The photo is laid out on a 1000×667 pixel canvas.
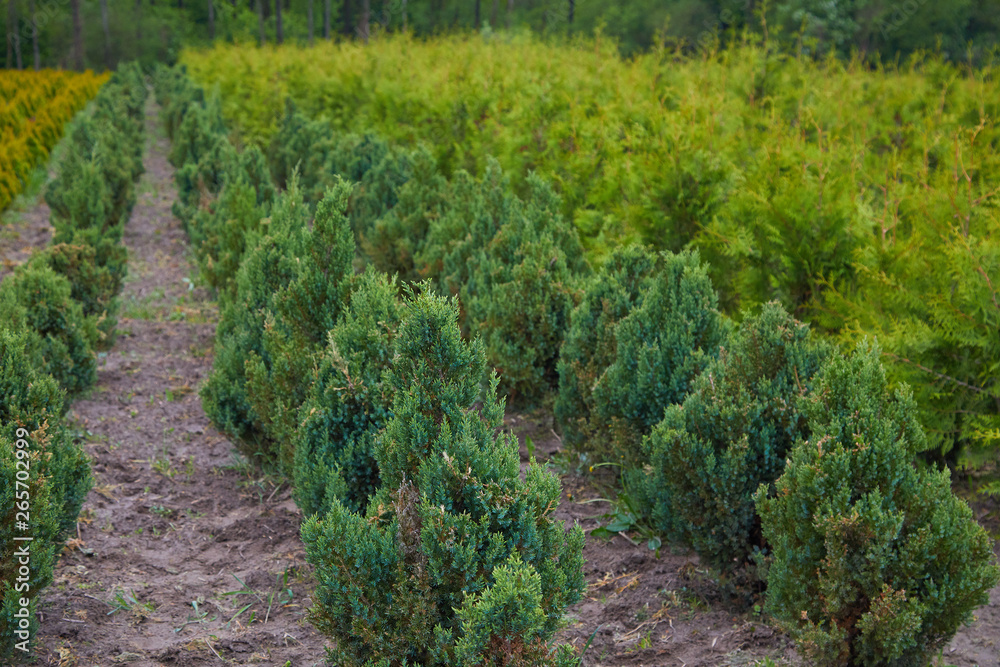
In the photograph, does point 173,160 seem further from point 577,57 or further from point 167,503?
point 167,503

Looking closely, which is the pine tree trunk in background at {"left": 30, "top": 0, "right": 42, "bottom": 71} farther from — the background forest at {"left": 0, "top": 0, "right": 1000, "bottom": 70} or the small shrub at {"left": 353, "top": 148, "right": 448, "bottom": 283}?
the small shrub at {"left": 353, "top": 148, "right": 448, "bottom": 283}

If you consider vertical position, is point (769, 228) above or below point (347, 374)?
above

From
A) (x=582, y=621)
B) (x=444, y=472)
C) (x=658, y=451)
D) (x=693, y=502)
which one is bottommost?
(x=582, y=621)

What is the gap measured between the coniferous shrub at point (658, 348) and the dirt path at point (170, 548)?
1654mm

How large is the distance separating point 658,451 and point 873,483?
33.2 inches

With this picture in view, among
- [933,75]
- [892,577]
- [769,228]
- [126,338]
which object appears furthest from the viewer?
[933,75]

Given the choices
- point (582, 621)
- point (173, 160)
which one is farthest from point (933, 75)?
point (173, 160)

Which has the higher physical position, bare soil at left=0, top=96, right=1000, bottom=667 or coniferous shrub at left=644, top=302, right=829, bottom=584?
coniferous shrub at left=644, top=302, right=829, bottom=584

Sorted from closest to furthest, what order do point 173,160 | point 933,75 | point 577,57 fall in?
point 933,75 < point 577,57 < point 173,160

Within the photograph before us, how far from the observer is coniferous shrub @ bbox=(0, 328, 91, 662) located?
2.57 metres

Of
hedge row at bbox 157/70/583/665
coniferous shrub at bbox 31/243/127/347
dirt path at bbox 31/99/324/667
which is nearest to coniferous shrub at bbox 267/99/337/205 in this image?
coniferous shrub at bbox 31/243/127/347

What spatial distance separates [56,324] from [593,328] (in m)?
3.39

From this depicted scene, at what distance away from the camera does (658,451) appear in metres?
3.09

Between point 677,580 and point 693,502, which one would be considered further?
point 677,580
